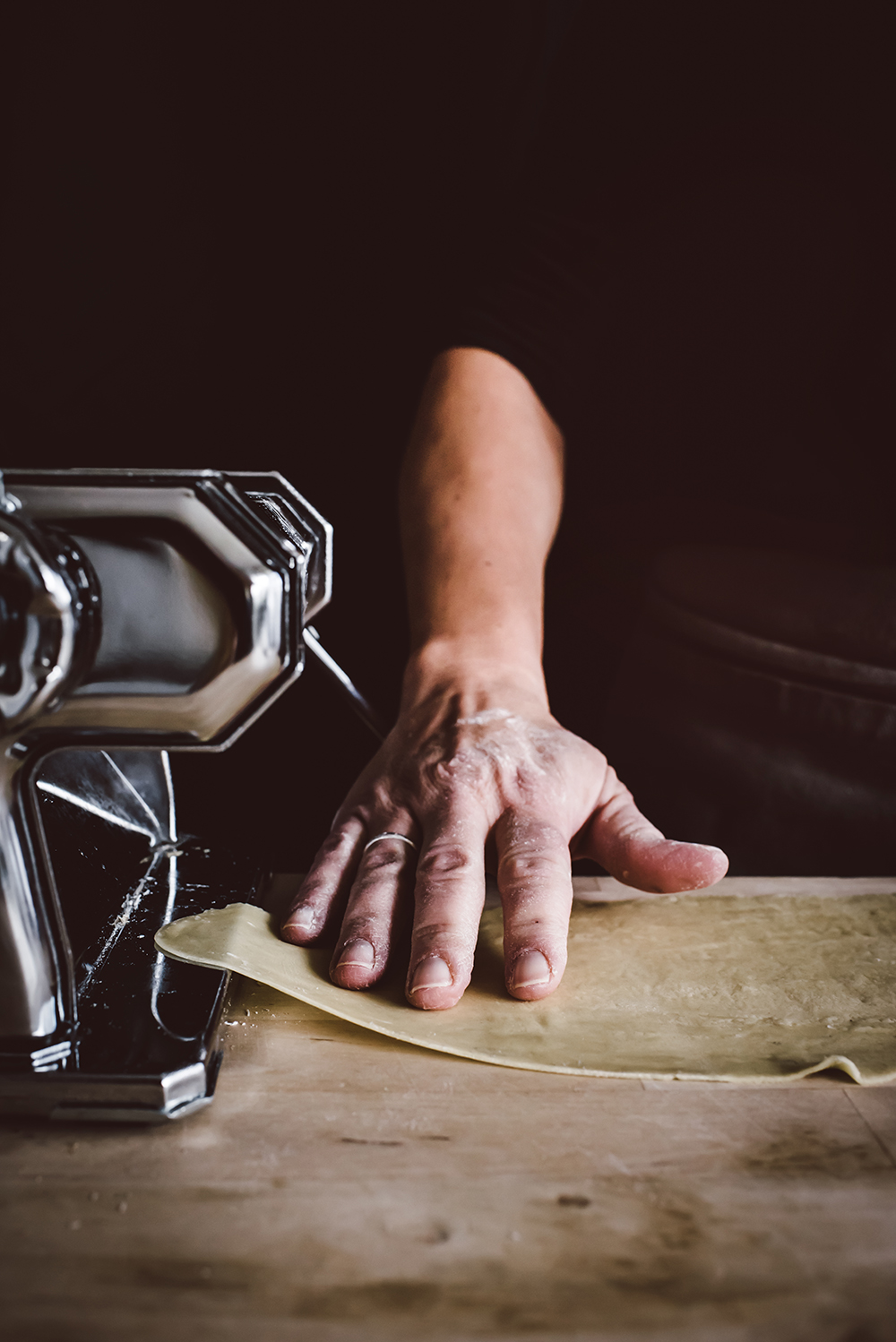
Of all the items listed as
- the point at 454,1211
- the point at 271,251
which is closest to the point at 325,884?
the point at 454,1211

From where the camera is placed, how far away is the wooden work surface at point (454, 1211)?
0.30 metres

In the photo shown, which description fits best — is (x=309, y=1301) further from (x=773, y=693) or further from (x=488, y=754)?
(x=773, y=693)

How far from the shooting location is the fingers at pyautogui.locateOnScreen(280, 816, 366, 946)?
54cm

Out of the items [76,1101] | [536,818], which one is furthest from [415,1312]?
[536,818]

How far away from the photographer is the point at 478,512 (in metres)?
0.85

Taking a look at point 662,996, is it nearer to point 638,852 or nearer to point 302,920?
point 638,852

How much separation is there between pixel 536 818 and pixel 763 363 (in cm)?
67

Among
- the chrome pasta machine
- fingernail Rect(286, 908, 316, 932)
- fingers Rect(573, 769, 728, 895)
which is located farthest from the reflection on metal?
fingers Rect(573, 769, 728, 895)

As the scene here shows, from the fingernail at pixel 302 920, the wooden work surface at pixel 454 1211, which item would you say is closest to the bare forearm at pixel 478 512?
the fingernail at pixel 302 920

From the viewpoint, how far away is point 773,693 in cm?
99

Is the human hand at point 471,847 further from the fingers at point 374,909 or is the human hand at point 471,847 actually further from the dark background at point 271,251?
the dark background at point 271,251

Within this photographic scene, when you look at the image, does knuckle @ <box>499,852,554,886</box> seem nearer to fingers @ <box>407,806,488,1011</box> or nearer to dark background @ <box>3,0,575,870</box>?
fingers @ <box>407,806,488,1011</box>

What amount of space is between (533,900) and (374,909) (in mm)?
96

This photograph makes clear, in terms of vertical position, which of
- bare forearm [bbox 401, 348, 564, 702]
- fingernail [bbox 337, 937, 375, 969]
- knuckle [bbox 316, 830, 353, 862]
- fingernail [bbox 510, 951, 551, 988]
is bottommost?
fingernail [bbox 510, 951, 551, 988]
